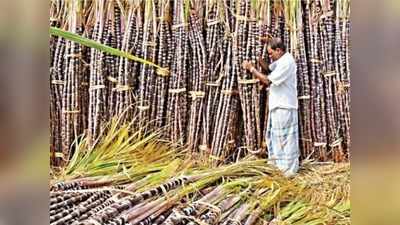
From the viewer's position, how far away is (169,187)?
7.04 feet

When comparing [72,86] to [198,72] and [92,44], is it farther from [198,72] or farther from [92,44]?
[198,72]

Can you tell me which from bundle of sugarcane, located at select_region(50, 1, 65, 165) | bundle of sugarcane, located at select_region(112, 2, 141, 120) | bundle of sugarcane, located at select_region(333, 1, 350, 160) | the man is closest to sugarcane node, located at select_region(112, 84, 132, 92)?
bundle of sugarcane, located at select_region(112, 2, 141, 120)

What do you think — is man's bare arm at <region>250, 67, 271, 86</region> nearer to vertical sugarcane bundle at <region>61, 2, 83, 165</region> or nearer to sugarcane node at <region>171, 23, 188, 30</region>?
sugarcane node at <region>171, 23, 188, 30</region>

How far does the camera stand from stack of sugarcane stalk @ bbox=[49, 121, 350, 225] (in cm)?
213

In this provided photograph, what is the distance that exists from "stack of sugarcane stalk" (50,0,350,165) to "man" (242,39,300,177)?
0.10ft

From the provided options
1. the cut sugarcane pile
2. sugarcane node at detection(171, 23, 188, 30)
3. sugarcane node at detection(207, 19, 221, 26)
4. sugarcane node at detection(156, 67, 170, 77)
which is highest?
sugarcane node at detection(207, 19, 221, 26)

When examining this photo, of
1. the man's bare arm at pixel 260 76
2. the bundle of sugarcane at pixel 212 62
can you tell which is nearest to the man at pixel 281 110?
the man's bare arm at pixel 260 76

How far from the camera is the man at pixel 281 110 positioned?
7.08ft

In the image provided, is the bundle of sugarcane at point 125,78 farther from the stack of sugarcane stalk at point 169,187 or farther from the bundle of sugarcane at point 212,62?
the bundle of sugarcane at point 212,62

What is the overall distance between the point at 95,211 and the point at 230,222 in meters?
0.54
